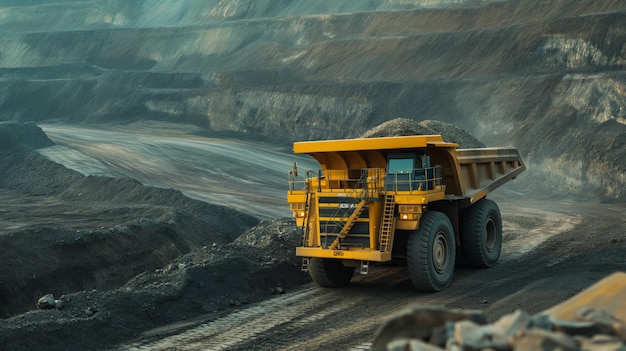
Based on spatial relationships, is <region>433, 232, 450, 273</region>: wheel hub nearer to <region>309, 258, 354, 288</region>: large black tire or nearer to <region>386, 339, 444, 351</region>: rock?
<region>309, 258, 354, 288</region>: large black tire

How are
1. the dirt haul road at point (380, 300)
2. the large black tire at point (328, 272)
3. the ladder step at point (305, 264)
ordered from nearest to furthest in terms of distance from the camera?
the dirt haul road at point (380, 300) < the ladder step at point (305, 264) < the large black tire at point (328, 272)

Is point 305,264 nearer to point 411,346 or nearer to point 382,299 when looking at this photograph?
point 382,299

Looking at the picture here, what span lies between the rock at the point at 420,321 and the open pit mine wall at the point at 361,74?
81.9 ft

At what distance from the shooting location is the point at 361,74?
159 feet

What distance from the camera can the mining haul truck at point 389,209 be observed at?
11.7 meters

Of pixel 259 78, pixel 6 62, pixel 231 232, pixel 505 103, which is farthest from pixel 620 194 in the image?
pixel 6 62

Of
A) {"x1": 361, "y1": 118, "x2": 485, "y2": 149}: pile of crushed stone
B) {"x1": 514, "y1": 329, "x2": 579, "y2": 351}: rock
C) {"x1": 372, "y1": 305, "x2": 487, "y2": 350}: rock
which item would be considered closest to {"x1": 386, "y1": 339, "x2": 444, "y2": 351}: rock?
{"x1": 372, "y1": 305, "x2": 487, "y2": 350}: rock

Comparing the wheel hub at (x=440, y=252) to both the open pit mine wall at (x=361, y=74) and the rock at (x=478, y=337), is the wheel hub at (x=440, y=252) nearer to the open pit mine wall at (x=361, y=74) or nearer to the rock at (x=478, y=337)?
the rock at (x=478, y=337)

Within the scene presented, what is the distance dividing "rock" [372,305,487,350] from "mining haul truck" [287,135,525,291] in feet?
20.8

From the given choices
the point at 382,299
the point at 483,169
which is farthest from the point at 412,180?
the point at 483,169

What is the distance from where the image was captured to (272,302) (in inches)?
476

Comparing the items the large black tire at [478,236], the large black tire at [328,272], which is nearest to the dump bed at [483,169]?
the large black tire at [478,236]

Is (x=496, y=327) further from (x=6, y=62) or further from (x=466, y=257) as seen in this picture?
(x=6, y=62)

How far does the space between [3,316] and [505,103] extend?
2775cm
